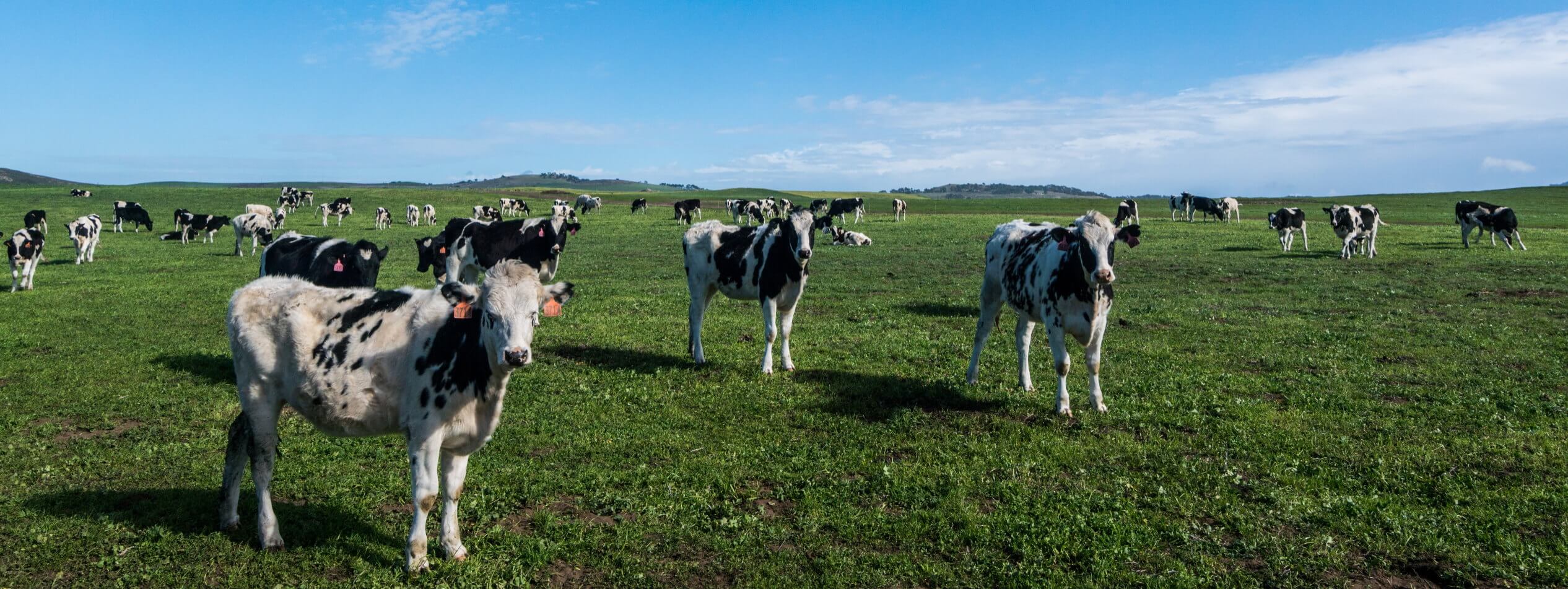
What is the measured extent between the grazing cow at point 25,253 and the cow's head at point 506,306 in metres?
24.7

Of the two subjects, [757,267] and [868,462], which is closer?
[868,462]

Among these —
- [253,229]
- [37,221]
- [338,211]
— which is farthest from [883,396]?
[338,211]

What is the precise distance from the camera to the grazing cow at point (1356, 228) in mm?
32625

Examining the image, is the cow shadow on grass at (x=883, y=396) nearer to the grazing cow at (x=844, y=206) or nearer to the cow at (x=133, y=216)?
the grazing cow at (x=844, y=206)

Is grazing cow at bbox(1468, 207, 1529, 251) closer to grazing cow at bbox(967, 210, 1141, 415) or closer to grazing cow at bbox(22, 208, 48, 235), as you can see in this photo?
grazing cow at bbox(967, 210, 1141, 415)

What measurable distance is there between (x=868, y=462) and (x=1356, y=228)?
1288 inches

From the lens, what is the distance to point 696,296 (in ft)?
47.3

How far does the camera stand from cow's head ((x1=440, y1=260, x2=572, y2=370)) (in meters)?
5.90

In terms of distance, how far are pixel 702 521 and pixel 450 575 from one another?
82.1 inches

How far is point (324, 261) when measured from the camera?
13531mm

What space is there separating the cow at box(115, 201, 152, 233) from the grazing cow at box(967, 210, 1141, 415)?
58.0 m

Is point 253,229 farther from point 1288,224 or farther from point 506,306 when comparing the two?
point 1288,224

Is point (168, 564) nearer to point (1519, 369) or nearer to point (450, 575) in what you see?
point (450, 575)

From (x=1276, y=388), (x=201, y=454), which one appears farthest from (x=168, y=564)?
(x=1276, y=388)
